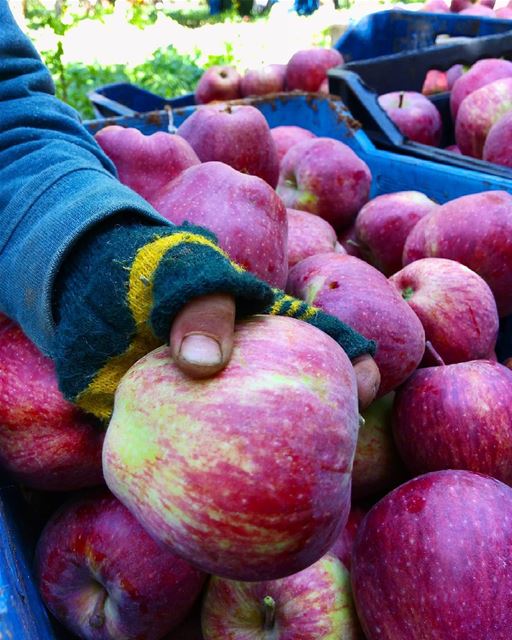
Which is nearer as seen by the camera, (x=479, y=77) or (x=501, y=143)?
(x=501, y=143)

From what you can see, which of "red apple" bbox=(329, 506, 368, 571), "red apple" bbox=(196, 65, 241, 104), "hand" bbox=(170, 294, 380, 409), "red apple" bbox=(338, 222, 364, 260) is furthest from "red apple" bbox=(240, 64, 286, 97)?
"hand" bbox=(170, 294, 380, 409)

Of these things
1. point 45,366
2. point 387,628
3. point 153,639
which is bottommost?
point 153,639

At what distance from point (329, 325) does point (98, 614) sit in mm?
624

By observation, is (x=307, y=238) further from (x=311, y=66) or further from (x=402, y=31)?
(x=402, y=31)

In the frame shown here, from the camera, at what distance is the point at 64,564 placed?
3.37 ft

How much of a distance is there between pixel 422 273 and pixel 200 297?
871 millimetres

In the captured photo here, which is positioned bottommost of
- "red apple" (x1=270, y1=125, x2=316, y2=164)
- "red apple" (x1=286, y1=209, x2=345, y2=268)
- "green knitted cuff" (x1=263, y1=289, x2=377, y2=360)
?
"red apple" (x1=270, y1=125, x2=316, y2=164)

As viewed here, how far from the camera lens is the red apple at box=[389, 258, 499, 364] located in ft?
4.34

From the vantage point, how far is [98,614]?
3.37 ft

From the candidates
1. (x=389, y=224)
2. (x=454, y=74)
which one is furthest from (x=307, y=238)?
(x=454, y=74)

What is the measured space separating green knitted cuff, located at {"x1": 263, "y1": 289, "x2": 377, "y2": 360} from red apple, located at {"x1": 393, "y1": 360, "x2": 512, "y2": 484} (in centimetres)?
36

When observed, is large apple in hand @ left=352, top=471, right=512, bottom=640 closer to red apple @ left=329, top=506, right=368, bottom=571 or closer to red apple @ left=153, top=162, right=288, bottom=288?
red apple @ left=329, top=506, right=368, bottom=571

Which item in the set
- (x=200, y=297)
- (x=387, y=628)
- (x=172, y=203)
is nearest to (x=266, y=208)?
(x=172, y=203)

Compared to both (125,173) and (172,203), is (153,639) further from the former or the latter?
(125,173)
